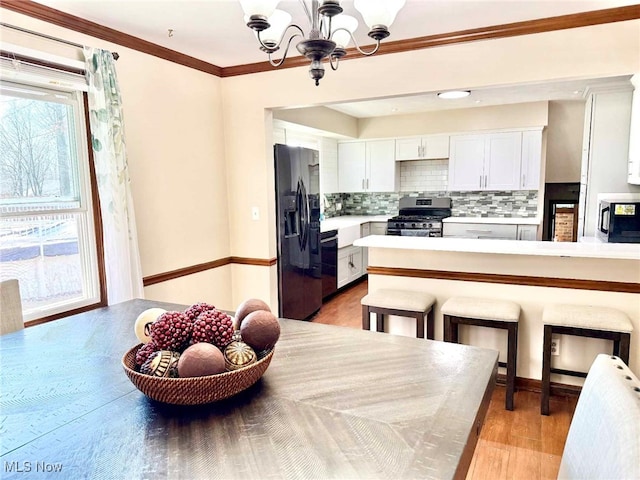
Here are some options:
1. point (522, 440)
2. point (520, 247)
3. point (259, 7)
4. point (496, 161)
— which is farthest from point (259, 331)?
point (496, 161)

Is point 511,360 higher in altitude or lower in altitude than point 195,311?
lower

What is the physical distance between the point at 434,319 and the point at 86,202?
2405 mm

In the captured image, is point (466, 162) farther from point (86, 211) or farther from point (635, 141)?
point (86, 211)

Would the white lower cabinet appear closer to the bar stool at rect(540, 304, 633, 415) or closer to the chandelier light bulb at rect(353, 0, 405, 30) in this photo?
the bar stool at rect(540, 304, 633, 415)

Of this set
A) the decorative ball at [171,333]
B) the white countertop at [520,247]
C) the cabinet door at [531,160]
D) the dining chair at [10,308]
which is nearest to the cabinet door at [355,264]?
the cabinet door at [531,160]

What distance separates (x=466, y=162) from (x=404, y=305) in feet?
11.8

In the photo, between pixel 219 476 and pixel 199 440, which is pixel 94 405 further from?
pixel 219 476

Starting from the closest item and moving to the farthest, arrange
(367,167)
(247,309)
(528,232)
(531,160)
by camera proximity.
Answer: (247,309)
(528,232)
(531,160)
(367,167)

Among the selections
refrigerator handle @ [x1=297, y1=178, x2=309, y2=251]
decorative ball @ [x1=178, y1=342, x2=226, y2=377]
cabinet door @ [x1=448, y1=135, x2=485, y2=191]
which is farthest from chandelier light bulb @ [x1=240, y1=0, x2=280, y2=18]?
cabinet door @ [x1=448, y1=135, x2=485, y2=191]

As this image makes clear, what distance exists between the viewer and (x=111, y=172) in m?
2.44

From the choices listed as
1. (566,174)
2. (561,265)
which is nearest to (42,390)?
(561,265)

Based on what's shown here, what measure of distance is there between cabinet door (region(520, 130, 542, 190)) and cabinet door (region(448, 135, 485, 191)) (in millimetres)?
504

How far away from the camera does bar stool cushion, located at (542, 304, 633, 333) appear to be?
223 centimetres

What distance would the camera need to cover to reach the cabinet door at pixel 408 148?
5.88 meters
